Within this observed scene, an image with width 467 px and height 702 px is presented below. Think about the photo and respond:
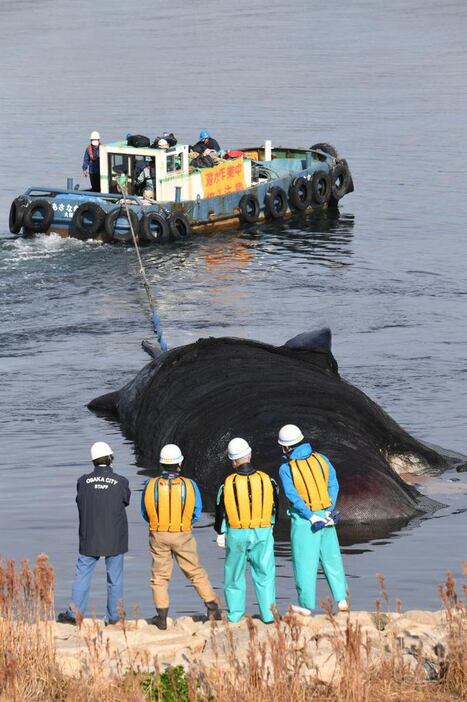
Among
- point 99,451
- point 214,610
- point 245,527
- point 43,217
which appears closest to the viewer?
point 245,527

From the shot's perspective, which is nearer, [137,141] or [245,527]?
[245,527]

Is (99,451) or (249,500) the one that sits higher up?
(99,451)

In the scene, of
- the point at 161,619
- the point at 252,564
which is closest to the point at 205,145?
the point at 252,564

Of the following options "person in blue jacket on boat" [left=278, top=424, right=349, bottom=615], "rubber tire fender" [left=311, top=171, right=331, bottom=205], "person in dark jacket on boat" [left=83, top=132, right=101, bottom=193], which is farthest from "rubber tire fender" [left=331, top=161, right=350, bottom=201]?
"person in blue jacket on boat" [left=278, top=424, right=349, bottom=615]

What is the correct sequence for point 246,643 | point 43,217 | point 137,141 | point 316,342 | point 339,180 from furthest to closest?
point 339,180 → point 137,141 → point 43,217 → point 316,342 → point 246,643

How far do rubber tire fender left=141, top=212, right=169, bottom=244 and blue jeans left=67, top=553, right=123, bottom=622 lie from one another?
2909 cm

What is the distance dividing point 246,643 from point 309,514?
1.60 m

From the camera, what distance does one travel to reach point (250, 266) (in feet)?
138

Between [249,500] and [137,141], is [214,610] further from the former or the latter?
[137,141]

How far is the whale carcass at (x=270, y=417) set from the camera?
1920 centimetres

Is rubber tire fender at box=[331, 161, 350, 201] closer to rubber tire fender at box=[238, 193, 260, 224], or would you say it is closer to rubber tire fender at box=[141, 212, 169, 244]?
rubber tire fender at box=[238, 193, 260, 224]

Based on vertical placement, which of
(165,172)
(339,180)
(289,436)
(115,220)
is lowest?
Result: (289,436)

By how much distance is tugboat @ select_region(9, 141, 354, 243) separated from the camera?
43.0 m

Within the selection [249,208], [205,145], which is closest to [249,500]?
[249,208]
